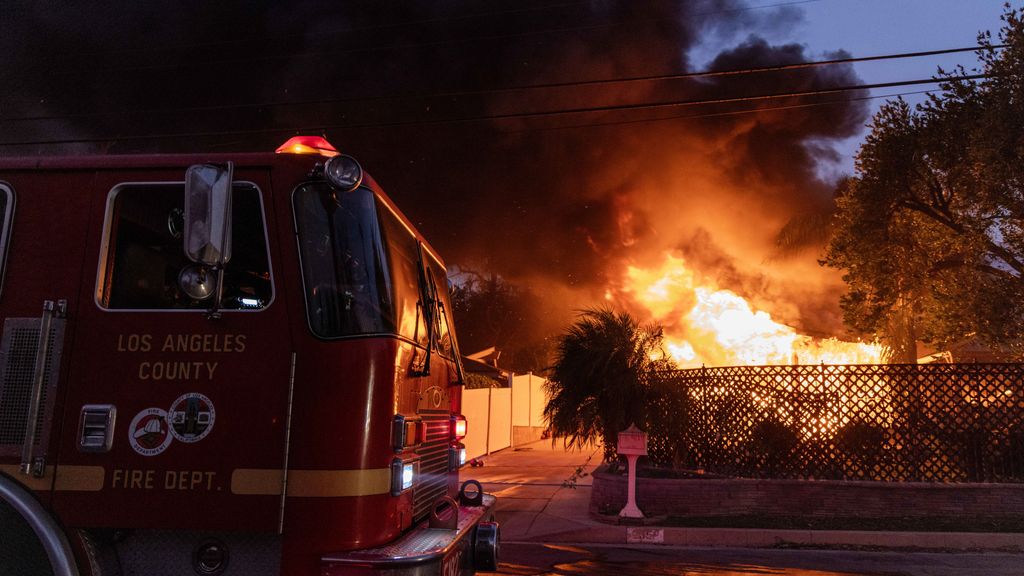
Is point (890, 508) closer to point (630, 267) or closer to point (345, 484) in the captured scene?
point (345, 484)

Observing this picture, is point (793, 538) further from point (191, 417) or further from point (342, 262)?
point (191, 417)

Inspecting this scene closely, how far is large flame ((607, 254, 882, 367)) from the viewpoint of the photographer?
45.8 ft

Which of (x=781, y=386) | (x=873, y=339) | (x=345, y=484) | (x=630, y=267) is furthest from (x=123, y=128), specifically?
(x=873, y=339)

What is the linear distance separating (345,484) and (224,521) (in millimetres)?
540

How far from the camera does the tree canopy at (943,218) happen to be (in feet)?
39.0

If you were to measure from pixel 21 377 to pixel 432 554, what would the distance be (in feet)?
6.43

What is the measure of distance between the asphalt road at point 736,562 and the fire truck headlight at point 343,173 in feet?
15.9

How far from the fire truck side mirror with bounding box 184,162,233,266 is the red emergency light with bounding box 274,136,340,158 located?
447 millimetres

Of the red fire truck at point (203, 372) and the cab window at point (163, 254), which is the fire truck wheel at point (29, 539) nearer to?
the red fire truck at point (203, 372)

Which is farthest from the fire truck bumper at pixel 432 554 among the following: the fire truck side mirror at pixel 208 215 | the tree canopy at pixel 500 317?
the tree canopy at pixel 500 317

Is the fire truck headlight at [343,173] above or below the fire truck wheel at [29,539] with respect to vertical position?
above

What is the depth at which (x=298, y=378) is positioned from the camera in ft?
9.62

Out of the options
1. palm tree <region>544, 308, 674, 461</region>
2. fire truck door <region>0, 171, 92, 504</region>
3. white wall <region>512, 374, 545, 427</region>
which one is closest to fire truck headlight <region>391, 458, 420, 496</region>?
fire truck door <region>0, 171, 92, 504</region>

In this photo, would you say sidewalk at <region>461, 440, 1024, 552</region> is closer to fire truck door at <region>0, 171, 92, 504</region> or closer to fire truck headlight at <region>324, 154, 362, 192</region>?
fire truck door at <region>0, 171, 92, 504</region>
